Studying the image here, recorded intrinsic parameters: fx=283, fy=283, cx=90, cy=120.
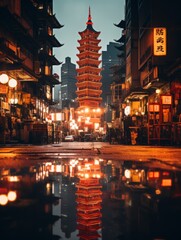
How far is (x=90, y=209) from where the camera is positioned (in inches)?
110

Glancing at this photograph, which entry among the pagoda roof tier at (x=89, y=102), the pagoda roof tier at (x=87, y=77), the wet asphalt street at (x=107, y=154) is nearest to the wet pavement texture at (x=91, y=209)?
the wet asphalt street at (x=107, y=154)

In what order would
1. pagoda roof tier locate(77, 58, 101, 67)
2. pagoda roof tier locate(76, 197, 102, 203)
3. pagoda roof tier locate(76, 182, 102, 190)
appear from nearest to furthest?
pagoda roof tier locate(76, 197, 102, 203)
pagoda roof tier locate(76, 182, 102, 190)
pagoda roof tier locate(77, 58, 101, 67)

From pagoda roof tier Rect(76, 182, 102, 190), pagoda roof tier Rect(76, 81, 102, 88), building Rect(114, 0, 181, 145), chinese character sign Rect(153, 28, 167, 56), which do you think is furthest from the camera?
pagoda roof tier Rect(76, 81, 102, 88)

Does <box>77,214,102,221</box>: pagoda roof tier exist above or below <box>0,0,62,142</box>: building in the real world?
below

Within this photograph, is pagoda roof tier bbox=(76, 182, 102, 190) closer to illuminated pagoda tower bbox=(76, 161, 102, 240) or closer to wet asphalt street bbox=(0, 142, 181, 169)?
illuminated pagoda tower bbox=(76, 161, 102, 240)

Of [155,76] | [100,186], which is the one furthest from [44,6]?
[100,186]

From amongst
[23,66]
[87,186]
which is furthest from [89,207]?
[23,66]

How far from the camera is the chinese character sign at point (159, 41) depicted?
21.7 meters

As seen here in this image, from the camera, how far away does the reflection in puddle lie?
2055mm

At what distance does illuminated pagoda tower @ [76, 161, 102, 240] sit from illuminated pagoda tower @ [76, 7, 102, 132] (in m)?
66.4

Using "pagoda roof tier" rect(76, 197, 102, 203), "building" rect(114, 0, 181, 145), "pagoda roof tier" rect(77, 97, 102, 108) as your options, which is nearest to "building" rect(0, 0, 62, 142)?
"building" rect(114, 0, 181, 145)

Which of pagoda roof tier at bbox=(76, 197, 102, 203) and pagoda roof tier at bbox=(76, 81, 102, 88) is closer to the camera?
pagoda roof tier at bbox=(76, 197, 102, 203)

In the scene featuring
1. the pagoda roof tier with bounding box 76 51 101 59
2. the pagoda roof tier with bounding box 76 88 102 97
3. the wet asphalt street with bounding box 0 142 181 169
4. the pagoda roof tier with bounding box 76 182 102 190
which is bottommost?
the wet asphalt street with bounding box 0 142 181 169

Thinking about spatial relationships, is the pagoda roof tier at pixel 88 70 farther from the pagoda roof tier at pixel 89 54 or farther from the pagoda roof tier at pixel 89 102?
the pagoda roof tier at pixel 89 102
